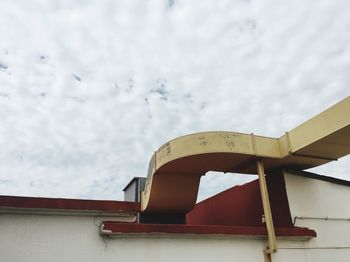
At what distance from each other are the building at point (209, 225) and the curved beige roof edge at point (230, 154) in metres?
0.02

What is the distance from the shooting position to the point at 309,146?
6.23m

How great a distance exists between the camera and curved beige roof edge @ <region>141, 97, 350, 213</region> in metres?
5.77

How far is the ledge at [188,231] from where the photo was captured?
5.22m

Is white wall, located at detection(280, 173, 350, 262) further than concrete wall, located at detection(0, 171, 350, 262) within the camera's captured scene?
Yes

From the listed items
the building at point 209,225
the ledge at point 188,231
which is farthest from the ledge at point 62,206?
the ledge at point 188,231

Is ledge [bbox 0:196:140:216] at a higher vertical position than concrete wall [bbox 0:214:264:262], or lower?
higher

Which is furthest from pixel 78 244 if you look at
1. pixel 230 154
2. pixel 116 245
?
pixel 230 154

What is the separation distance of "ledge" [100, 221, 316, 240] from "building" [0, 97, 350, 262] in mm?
17

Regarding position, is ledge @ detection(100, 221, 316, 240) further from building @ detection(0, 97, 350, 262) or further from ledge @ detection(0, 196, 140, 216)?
ledge @ detection(0, 196, 140, 216)

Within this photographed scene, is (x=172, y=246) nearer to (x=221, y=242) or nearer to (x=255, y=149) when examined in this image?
(x=221, y=242)

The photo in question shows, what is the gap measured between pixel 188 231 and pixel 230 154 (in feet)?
5.34

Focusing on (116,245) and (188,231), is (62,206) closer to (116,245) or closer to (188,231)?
(116,245)

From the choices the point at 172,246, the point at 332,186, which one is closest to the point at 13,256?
the point at 172,246

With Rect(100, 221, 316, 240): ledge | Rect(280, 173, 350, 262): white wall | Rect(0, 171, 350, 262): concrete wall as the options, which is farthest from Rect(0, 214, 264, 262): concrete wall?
Rect(280, 173, 350, 262): white wall
